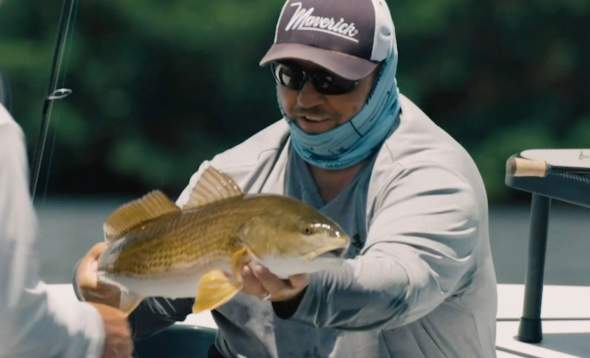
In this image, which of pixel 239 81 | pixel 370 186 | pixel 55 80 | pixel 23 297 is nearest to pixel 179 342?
pixel 55 80

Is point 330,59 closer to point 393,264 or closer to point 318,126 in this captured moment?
point 318,126

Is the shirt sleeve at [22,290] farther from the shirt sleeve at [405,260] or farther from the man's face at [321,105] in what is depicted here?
the man's face at [321,105]

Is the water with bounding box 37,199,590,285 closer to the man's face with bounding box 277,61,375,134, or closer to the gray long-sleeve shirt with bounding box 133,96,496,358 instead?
the gray long-sleeve shirt with bounding box 133,96,496,358

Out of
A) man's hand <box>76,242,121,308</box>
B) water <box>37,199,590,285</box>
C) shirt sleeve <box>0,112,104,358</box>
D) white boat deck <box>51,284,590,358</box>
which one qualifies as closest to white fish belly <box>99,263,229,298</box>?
man's hand <box>76,242,121,308</box>

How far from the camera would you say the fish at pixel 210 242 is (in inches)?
67.6

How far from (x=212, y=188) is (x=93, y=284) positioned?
0.89 ft

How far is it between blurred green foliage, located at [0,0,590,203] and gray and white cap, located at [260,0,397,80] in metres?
5.71

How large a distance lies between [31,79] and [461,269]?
393 centimetres

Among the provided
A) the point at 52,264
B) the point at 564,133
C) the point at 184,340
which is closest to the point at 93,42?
Result: the point at 52,264

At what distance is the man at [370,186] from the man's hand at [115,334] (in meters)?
0.33

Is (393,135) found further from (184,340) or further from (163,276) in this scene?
(184,340)

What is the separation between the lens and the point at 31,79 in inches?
226

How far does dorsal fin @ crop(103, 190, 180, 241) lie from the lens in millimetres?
1957

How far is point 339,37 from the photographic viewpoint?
212 centimetres
